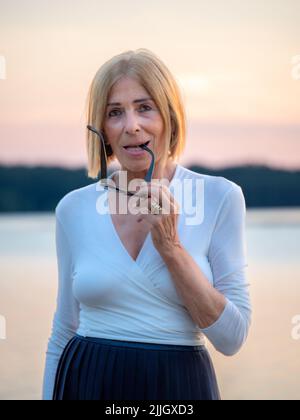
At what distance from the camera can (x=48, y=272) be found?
14.8 feet

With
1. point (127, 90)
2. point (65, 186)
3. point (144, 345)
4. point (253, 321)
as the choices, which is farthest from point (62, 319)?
point (65, 186)

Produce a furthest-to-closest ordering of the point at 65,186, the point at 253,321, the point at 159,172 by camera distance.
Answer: the point at 65,186 → the point at 253,321 → the point at 159,172

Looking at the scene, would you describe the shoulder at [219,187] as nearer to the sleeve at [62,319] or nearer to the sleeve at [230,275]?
the sleeve at [230,275]

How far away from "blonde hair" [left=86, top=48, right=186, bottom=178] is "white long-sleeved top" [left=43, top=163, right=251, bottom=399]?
0.24 feet

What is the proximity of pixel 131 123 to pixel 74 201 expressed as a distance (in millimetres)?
221

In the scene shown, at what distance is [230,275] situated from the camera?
140 centimetres

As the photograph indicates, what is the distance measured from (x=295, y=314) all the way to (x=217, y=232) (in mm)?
2335

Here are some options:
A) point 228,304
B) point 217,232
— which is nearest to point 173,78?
point 217,232

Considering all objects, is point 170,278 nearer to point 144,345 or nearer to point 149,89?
point 144,345

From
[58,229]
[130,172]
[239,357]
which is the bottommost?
[239,357]

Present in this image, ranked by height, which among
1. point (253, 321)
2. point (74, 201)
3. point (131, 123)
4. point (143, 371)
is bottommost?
point (253, 321)

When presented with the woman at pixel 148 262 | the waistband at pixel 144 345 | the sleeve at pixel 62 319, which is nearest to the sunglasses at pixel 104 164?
the woman at pixel 148 262

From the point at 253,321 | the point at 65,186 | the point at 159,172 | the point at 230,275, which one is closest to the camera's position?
the point at 230,275
